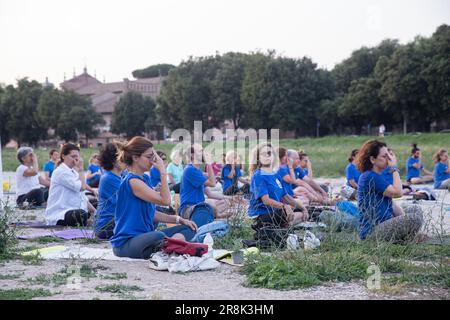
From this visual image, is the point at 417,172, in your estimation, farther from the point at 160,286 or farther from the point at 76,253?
the point at 160,286

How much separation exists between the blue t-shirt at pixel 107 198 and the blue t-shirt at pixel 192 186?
4.34 ft

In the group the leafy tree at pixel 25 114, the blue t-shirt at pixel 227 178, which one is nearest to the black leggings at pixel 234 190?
the blue t-shirt at pixel 227 178

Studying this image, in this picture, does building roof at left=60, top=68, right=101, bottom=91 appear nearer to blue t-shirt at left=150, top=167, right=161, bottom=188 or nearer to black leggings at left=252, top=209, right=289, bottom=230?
blue t-shirt at left=150, top=167, right=161, bottom=188

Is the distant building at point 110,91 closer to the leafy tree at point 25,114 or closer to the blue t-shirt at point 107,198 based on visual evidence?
the leafy tree at point 25,114

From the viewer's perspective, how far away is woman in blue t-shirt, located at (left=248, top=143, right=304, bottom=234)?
7.60 meters

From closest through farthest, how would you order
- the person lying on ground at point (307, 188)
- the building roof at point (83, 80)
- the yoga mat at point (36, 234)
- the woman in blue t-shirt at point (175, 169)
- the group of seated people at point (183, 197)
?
1. the group of seated people at point (183, 197)
2. the yoga mat at point (36, 234)
3. the person lying on ground at point (307, 188)
4. the woman in blue t-shirt at point (175, 169)
5. the building roof at point (83, 80)

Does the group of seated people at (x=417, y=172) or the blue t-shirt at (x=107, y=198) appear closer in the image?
the blue t-shirt at (x=107, y=198)

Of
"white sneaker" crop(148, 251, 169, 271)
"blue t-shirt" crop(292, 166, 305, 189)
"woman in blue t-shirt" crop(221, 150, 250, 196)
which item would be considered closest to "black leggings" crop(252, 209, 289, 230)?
"white sneaker" crop(148, 251, 169, 271)

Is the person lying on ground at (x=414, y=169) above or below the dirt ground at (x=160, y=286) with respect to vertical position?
above

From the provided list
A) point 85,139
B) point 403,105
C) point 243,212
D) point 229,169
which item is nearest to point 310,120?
point 403,105

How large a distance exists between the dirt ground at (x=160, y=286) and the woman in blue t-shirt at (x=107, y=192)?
1.49 meters

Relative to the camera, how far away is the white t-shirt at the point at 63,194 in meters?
9.23

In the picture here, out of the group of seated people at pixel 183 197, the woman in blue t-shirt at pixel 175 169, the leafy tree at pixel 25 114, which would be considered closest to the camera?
the group of seated people at pixel 183 197

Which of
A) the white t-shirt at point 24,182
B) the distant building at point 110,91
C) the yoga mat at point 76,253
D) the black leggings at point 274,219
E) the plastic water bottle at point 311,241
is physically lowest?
the yoga mat at point 76,253
